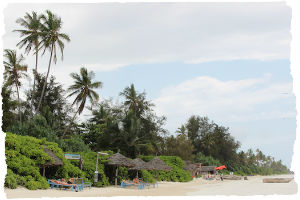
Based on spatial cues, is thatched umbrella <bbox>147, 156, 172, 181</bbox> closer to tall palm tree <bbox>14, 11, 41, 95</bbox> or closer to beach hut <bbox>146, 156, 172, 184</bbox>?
beach hut <bbox>146, 156, 172, 184</bbox>

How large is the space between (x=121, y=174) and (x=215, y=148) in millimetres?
32183

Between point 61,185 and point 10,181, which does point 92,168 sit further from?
point 10,181

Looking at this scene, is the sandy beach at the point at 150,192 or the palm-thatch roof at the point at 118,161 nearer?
the sandy beach at the point at 150,192

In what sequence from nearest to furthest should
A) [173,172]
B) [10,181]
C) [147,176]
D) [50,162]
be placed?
[10,181] → [50,162] → [147,176] → [173,172]

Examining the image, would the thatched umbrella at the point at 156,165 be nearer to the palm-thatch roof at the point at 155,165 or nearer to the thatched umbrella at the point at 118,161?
the palm-thatch roof at the point at 155,165

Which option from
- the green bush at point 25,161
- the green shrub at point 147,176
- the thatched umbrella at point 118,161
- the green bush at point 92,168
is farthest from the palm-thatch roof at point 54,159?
A: the green shrub at point 147,176

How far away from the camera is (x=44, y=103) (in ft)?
99.8

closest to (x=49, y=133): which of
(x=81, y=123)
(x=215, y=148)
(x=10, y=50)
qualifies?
(x=10, y=50)

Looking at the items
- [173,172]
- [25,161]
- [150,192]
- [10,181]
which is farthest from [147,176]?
[10,181]

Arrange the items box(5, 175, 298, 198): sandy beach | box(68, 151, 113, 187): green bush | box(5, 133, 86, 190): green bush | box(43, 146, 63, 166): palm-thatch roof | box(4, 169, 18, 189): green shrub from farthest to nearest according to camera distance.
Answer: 1. box(68, 151, 113, 187): green bush
2. box(43, 146, 63, 166): palm-thatch roof
3. box(5, 133, 86, 190): green bush
4. box(4, 169, 18, 189): green shrub
5. box(5, 175, 298, 198): sandy beach

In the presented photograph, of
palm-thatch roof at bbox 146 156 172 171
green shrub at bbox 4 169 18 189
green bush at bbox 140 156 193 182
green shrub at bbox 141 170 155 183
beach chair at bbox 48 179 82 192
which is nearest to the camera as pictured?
green shrub at bbox 4 169 18 189

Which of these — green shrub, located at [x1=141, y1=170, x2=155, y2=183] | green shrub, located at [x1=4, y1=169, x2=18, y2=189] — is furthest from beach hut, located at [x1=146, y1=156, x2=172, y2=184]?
green shrub, located at [x1=4, y1=169, x2=18, y2=189]

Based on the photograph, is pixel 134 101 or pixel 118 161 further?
pixel 134 101

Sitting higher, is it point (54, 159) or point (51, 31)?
point (51, 31)
